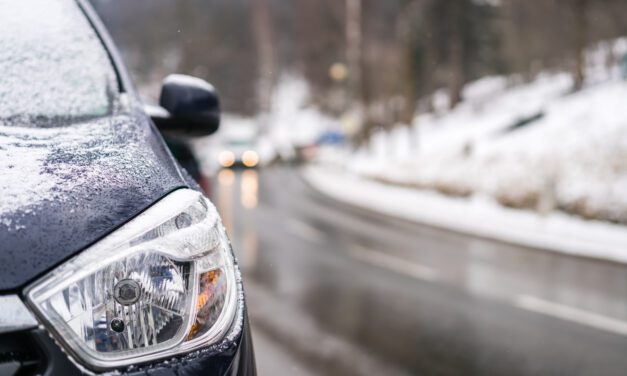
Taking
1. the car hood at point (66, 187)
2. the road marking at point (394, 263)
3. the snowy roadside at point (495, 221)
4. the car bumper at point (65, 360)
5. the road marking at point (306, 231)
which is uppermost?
the car hood at point (66, 187)

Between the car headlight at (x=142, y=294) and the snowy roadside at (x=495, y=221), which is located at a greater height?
the car headlight at (x=142, y=294)

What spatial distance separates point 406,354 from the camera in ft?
16.7

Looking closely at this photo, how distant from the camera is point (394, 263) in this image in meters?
9.23

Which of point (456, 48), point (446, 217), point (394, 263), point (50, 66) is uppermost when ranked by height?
point (50, 66)

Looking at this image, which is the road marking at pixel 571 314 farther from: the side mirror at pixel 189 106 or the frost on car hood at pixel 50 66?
the frost on car hood at pixel 50 66

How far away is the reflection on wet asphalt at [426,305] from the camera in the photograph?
4969 mm

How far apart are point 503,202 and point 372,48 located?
29.7m

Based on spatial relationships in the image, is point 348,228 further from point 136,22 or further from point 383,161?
point 136,22

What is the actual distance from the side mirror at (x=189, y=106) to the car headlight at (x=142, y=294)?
115 cm

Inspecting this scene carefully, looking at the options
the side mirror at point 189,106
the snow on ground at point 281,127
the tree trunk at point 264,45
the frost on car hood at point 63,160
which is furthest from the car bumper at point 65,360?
the tree trunk at point 264,45

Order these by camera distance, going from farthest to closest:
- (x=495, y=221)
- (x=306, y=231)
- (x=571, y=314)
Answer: (x=495, y=221), (x=306, y=231), (x=571, y=314)

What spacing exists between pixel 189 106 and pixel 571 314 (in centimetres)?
489

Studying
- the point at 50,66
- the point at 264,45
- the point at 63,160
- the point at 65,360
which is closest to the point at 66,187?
the point at 63,160

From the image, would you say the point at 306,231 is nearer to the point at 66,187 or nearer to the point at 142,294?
the point at 66,187
